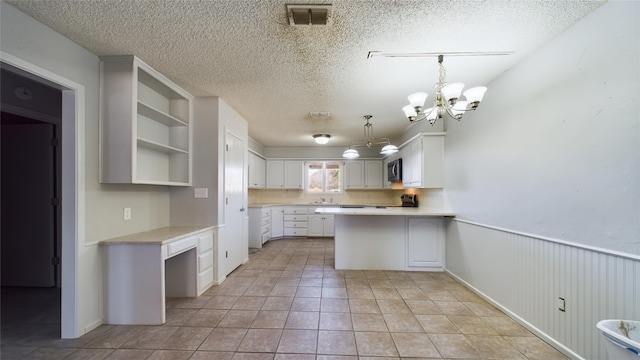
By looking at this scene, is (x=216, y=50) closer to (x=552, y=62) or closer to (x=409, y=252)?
(x=552, y=62)

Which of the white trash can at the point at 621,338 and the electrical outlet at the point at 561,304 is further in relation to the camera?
the electrical outlet at the point at 561,304

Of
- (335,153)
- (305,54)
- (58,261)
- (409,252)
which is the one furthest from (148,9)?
(335,153)

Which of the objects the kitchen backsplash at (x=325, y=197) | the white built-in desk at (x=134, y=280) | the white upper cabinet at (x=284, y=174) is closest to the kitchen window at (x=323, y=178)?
the kitchen backsplash at (x=325, y=197)

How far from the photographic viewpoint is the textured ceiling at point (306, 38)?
168 cm

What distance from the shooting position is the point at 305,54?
2.23 meters

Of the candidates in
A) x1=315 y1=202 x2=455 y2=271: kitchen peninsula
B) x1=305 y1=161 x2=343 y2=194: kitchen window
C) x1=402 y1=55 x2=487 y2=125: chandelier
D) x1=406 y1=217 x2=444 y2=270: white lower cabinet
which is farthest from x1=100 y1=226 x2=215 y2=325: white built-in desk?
x1=305 y1=161 x2=343 y2=194: kitchen window

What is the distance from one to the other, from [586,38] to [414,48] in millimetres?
1140

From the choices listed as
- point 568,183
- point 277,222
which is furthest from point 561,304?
point 277,222

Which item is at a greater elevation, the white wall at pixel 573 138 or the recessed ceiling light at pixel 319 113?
the recessed ceiling light at pixel 319 113

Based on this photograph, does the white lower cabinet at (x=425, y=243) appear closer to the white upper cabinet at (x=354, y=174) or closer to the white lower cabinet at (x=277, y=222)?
the white upper cabinet at (x=354, y=174)

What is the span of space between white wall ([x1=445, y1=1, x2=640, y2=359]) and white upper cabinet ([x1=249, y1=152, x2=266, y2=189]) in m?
4.42

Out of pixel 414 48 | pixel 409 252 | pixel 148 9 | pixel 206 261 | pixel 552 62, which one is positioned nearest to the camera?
pixel 148 9

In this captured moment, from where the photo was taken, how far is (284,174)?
6.80m

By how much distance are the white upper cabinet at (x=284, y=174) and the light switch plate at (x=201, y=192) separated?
3.56 m
